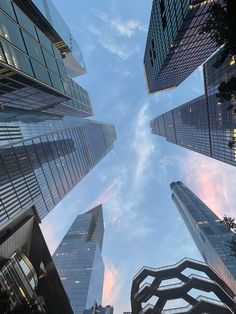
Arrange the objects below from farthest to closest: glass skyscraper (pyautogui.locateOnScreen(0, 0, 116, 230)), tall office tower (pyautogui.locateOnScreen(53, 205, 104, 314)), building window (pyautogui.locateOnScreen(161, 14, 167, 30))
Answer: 1. tall office tower (pyautogui.locateOnScreen(53, 205, 104, 314))
2. building window (pyautogui.locateOnScreen(161, 14, 167, 30))
3. glass skyscraper (pyautogui.locateOnScreen(0, 0, 116, 230))

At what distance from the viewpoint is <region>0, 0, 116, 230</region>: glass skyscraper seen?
3428cm

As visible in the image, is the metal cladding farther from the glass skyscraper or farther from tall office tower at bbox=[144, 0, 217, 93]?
tall office tower at bbox=[144, 0, 217, 93]

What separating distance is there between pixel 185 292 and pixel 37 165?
49.7 meters

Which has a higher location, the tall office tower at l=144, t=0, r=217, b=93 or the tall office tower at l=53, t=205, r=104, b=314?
the tall office tower at l=144, t=0, r=217, b=93

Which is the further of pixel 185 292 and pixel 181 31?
pixel 181 31

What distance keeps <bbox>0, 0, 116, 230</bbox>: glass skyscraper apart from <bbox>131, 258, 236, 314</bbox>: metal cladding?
92.7ft

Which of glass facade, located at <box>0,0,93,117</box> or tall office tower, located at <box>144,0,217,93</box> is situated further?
tall office tower, located at <box>144,0,217,93</box>

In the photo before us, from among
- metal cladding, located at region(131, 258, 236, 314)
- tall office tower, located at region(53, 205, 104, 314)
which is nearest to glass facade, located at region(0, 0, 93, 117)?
metal cladding, located at region(131, 258, 236, 314)

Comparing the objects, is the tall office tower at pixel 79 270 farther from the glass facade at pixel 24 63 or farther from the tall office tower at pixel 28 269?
the glass facade at pixel 24 63

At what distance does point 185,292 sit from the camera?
50.4 m

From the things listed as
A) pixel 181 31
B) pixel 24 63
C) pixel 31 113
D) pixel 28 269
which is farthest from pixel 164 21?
pixel 28 269

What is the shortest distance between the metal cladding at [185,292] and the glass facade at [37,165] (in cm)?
A: 3120

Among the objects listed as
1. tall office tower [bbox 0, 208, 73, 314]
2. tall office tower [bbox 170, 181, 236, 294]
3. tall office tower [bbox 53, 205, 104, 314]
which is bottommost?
tall office tower [bbox 53, 205, 104, 314]

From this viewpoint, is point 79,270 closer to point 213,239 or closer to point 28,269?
point 213,239
